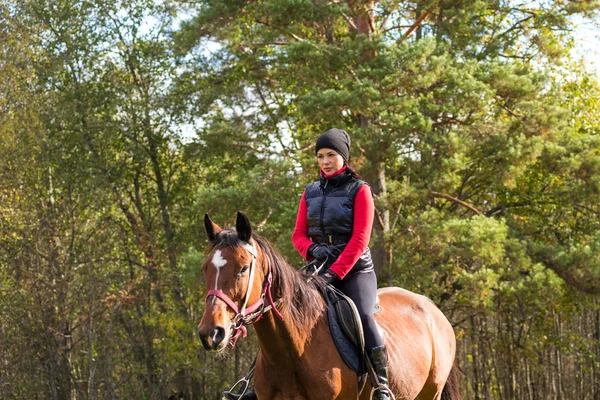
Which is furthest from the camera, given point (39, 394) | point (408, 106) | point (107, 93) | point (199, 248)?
point (107, 93)

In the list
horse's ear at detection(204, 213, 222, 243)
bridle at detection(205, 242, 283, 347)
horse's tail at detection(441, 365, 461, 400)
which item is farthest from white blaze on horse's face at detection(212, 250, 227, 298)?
horse's tail at detection(441, 365, 461, 400)

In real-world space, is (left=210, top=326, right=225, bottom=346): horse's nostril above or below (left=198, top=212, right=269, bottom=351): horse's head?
below

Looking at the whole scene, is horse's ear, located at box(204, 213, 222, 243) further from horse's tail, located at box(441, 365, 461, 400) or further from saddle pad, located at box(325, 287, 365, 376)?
horse's tail, located at box(441, 365, 461, 400)

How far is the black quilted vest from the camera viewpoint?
15.1ft

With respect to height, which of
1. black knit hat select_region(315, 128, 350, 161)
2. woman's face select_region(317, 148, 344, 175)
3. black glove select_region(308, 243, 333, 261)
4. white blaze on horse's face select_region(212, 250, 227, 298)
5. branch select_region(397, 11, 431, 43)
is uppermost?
branch select_region(397, 11, 431, 43)

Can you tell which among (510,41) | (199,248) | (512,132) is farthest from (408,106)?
(199,248)

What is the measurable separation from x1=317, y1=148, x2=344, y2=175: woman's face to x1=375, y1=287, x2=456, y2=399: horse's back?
1134mm

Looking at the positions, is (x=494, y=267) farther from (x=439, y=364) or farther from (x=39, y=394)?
(x=39, y=394)

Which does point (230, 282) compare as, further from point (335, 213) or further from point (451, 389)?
point (451, 389)

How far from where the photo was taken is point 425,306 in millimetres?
5875

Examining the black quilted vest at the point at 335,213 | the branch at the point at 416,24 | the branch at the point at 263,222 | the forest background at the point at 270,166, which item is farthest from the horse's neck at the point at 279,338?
the branch at the point at 416,24

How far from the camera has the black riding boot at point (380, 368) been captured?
14.3ft

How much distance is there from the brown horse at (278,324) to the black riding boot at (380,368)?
0.33ft

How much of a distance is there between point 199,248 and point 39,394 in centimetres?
480
